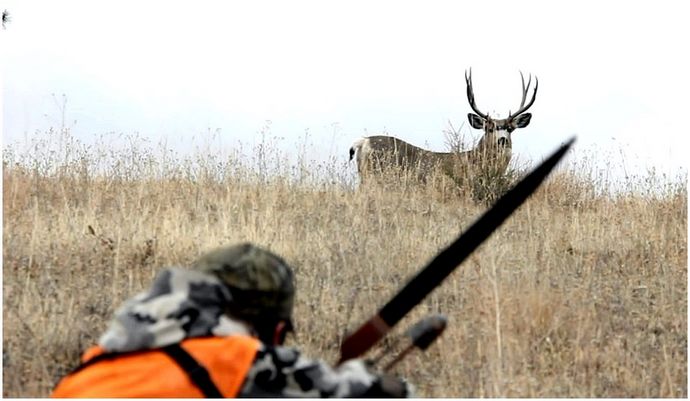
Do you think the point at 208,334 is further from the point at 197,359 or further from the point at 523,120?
the point at 523,120

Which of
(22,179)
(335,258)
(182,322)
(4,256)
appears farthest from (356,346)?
(22,179)

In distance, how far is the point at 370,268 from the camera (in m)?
6.55

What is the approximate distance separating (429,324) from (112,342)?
963 millimetres

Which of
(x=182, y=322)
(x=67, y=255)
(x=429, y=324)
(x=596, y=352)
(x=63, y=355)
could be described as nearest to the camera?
(x=182, y=322)

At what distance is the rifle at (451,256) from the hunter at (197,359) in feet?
1.07

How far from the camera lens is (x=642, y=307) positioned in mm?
6441

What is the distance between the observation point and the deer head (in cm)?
1266

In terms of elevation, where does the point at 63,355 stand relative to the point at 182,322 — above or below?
below

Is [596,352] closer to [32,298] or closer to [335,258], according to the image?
[335,258]

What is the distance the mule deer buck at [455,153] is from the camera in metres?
12.0

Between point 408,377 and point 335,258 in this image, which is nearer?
point 408,377

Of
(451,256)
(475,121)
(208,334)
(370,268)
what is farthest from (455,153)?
(208,334)

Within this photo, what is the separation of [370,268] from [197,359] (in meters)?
4.00

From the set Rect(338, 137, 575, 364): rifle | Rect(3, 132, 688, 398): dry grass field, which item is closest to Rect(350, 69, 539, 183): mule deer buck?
Rect(3, 132, 688, 398): dry grass field
